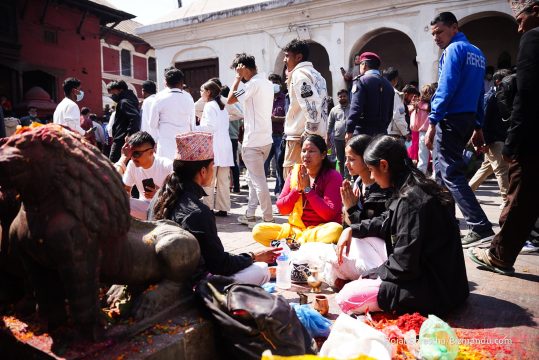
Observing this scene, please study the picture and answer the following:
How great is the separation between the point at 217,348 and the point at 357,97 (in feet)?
12.6

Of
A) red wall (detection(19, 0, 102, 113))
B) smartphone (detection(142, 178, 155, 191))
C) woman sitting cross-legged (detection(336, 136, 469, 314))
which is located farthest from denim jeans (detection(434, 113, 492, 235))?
red wall (detection(19, 0, 102, 113))

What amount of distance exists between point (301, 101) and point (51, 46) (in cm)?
1715

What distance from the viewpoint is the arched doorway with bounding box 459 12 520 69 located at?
11820mm

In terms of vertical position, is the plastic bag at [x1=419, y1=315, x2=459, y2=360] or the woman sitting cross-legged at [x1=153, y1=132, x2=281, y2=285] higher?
the woman sitting cross-legged at [x1=153, y1=132, x2=281, y2=285]

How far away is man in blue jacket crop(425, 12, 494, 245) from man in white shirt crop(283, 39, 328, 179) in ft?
4.62

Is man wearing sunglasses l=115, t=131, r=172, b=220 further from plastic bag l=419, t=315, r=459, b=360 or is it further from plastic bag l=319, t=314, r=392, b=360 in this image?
plastic bag l=419, t=315, r=459, b=360

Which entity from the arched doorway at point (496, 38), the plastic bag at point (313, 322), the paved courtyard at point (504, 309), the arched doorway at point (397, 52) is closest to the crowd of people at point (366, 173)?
the paved courtyard at point (504, 309)

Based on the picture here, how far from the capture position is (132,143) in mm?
4215

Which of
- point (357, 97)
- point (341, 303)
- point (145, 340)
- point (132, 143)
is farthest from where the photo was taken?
point (357, 97)

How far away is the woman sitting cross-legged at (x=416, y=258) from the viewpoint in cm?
275

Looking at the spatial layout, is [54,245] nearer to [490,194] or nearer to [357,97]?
[357,97]

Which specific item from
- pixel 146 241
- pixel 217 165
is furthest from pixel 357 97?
pixel 146 241

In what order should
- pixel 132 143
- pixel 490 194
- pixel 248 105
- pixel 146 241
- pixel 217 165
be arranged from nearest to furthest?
pixel 146 241
pixel 132 143
pixel 248 105
pixel 217 165
pixel 490 194

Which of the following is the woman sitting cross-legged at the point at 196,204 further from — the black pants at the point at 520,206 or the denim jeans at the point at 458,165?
the denim jeans at the point at 458,165
